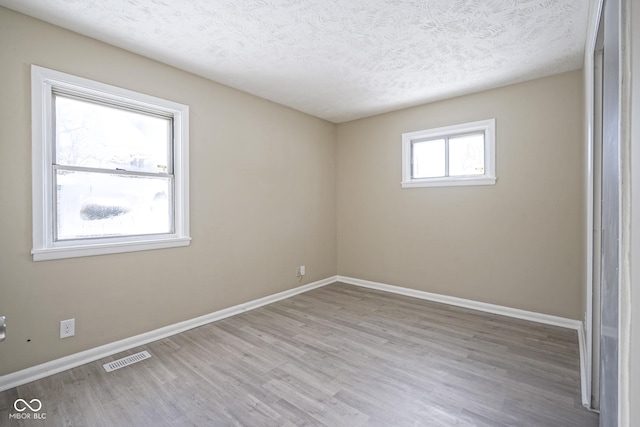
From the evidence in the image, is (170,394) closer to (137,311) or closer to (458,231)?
(137,311)

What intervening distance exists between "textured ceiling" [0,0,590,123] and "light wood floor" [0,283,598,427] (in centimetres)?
263

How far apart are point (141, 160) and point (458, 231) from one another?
365 cm

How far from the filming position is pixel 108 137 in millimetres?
2668

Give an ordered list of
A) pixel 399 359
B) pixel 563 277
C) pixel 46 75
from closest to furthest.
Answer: pixel 46 75 → pixel 399 359 → pixel 563 277

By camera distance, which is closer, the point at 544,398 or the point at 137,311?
the point at 544,398

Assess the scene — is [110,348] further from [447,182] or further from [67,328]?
[447,182]

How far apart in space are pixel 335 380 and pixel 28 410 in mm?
1957

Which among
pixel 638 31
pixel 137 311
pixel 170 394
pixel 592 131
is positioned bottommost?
pixel 170 394

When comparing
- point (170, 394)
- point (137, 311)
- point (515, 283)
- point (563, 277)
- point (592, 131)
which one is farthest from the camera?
point (515, 283)

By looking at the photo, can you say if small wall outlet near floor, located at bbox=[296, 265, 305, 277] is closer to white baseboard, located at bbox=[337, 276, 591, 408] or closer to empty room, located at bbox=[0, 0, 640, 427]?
empty room, located at bbox=[0, 0, 640, 427]

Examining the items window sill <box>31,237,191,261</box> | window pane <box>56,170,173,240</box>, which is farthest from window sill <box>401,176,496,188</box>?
window pane <box>56,170,173,240</box>

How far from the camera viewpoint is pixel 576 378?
85.9 inches

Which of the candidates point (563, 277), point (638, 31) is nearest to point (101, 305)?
point (638, 31)

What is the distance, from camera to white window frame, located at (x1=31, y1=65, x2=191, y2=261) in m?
2.21
